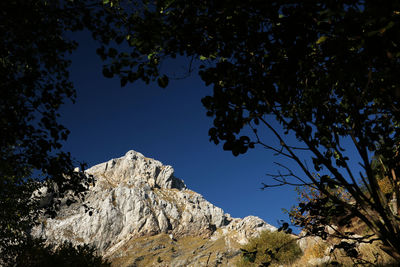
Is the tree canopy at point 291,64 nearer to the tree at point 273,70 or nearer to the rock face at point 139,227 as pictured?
the tree at point 273,70

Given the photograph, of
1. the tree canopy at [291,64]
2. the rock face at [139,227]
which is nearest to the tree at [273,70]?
the tree canopy at [291,64]

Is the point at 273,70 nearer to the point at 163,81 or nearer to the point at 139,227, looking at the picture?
the point at 163,81

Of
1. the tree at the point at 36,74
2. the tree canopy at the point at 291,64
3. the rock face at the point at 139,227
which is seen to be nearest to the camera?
the tree canopy at the point at 291,64

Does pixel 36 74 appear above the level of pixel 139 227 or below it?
below

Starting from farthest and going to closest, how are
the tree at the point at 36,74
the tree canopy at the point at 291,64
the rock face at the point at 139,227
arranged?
the rock face at the point at 139,227, the tree at the point at 36,74, the tree canopy at the point at 291,64

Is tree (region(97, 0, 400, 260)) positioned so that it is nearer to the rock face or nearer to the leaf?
the leaf

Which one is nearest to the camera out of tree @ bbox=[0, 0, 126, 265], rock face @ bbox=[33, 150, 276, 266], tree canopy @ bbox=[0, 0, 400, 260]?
tree canopy @ bbox=[0, 0, 400, 260]

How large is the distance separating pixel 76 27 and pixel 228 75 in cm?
468

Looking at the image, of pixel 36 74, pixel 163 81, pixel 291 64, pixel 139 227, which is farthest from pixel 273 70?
pixel 139 227

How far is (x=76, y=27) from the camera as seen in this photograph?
5.25 metres

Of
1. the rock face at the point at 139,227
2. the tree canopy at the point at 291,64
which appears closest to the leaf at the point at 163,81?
the tree canopy at the point at 291,64

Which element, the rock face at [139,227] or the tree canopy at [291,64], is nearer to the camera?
the tree canopy at [291,64]

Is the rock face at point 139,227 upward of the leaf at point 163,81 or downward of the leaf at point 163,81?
upward

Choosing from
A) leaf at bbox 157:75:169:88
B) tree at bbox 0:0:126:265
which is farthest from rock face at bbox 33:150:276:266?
leaf at bbox 157:75:169:88
